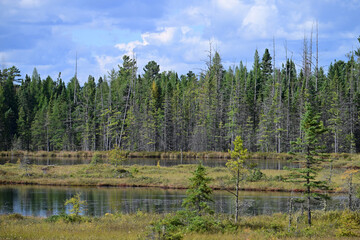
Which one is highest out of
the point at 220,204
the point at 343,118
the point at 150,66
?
the point at 150,66

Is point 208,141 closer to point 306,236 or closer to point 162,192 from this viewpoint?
point 162,192

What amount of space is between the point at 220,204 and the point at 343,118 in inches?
2163

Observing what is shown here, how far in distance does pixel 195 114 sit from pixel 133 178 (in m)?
52.3

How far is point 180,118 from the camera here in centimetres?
10238

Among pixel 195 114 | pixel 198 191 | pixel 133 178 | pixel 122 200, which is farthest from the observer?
pixel 195 114

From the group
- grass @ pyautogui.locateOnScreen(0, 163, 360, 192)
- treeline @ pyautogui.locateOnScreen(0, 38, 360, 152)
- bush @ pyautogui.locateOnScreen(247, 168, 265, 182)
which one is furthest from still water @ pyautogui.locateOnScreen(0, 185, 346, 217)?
treeline @ pyautogui.locateOnScreen(0, 38, 360, 152)

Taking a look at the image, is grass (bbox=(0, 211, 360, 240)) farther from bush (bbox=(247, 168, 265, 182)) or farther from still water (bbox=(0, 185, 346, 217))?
bush (bbox=(247, 168, 265, 182))

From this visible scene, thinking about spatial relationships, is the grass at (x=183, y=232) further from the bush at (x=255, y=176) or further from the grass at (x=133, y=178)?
the bush at (x=255, y=176)

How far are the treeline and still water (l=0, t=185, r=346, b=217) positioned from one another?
43905 mm

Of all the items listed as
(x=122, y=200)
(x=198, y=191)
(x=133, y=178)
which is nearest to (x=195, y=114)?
(x=133, y=178)

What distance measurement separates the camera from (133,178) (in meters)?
49.0

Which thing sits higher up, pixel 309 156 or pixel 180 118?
pixel 180 118

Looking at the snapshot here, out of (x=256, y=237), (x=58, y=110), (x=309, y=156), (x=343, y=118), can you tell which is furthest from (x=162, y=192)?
(x=58, y=110)

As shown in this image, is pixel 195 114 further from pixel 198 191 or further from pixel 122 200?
pixel 198 191
